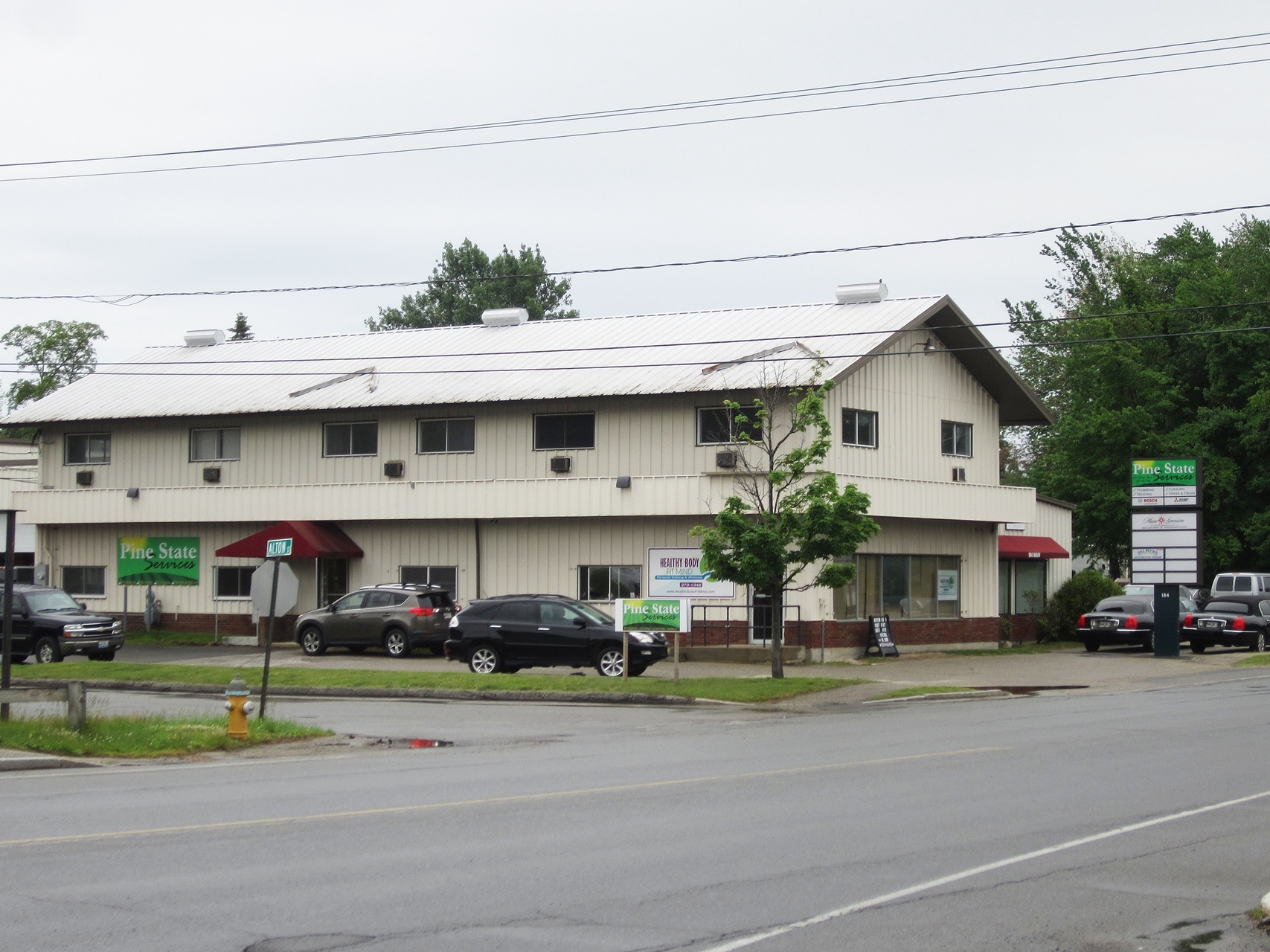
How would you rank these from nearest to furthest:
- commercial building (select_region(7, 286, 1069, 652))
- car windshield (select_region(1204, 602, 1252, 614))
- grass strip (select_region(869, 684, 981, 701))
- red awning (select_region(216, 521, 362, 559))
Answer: grass strip (select_region(869, 684, 981, 701)), commercial building (select_region(7, 286, 1069, 652)), red awning (select_region(216, 521, 362, 559)), car windshield (select_region(1204, 602, 1252, 614))

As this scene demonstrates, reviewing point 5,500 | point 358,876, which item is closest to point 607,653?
point 358,876

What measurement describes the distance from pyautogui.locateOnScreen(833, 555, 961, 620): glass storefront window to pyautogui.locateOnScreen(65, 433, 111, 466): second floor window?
21.2 m

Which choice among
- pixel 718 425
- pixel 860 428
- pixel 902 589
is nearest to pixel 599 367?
pixel 718 425

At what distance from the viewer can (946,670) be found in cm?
3222

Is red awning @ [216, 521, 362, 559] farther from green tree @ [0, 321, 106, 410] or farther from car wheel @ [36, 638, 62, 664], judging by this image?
green tree @ [0, 321, 106, 410]

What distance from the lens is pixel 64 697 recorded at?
18.1m

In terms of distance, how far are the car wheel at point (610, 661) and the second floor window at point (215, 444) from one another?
16.9 m

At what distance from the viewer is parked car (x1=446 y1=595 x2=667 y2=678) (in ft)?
93.4

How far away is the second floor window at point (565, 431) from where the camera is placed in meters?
37.0

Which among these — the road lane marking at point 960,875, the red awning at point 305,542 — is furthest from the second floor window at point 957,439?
the road lane marking at point 960,875

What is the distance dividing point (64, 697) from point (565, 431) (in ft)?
66.4

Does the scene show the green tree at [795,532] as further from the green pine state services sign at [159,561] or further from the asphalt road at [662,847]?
the green pine state services sign at [159,561]

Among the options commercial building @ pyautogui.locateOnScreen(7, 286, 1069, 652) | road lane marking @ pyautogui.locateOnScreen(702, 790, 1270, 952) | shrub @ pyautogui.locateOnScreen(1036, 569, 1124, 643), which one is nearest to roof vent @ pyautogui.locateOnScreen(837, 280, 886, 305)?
commercial building @ pyautogui.locateOnScreen(7, 286, 1069, 652)

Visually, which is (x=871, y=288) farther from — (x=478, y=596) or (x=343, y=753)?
(x=343, y=753)
